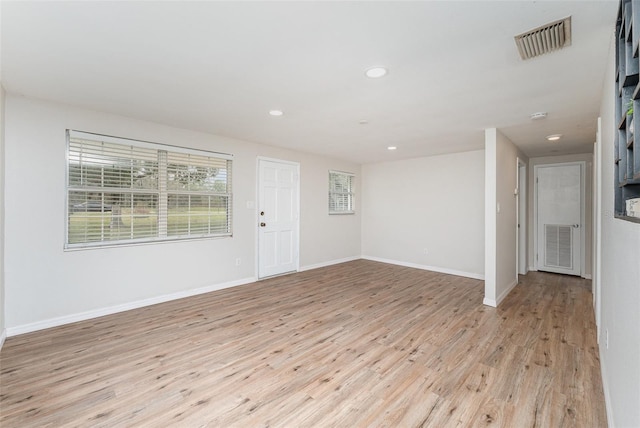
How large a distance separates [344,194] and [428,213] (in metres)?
1.94

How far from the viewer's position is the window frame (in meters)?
6.32

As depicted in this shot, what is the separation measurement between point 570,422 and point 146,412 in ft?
8.63

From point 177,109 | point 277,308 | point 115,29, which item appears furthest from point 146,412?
point 177,109

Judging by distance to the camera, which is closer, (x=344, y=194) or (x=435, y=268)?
(x=435, y=268)

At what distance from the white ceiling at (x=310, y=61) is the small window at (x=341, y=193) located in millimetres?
2733

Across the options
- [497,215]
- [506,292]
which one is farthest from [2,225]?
[506,292]

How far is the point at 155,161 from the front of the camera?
3744 millimetres

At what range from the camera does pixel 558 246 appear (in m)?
5.48

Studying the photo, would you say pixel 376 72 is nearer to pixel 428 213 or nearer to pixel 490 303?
pixel 490 303

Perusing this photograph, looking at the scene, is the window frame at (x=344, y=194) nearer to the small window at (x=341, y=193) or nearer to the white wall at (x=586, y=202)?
the small window at (x=341, y=193)

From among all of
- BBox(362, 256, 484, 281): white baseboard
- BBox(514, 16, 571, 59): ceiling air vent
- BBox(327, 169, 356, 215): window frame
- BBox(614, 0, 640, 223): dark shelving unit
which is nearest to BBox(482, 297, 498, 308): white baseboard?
BBox(362, 256, 484, 281): white baseboard

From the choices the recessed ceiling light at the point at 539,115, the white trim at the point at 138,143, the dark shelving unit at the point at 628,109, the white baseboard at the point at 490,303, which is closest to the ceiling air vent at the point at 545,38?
the dark shelving unit at the point at 628,109

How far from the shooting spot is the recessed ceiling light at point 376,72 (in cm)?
219

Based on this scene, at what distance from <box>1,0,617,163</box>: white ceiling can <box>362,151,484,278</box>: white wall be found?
1.79m
